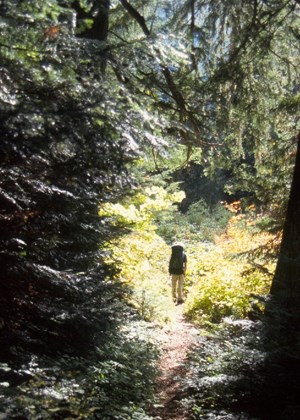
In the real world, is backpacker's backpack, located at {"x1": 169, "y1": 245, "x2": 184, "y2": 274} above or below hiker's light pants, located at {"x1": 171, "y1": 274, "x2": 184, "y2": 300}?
above

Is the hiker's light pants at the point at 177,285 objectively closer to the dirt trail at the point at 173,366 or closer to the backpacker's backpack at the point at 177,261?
the backpacker's backpack at the point at 177,261

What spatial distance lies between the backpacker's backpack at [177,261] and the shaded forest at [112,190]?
2688 millimetres

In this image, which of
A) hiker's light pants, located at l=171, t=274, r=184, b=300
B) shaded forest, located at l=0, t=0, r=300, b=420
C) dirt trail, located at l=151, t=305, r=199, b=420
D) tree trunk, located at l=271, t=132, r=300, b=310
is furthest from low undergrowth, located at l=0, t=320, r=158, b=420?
hiker's light pants, located at l=171, t=274, r=184, b=300

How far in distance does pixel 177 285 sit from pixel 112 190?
22.9ft

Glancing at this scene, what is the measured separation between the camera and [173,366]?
630cm

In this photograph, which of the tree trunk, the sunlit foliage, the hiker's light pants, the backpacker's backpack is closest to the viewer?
the tree trunk

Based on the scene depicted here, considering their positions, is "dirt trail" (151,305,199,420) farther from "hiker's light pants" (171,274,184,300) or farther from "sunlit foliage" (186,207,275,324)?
"hiker's light pants" (171,274,184,300)

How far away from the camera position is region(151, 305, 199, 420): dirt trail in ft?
15.8

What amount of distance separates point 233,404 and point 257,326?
0.90 meters

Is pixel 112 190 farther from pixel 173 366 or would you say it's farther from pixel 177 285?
pixel 177 285

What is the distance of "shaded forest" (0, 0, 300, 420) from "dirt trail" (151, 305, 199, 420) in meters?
0.16

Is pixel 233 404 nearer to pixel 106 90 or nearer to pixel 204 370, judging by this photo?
pixel 204 370

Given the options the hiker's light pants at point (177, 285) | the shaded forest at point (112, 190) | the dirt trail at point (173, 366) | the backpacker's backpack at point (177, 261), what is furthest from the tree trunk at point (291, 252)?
the hiker's light pants at point (177, 285)

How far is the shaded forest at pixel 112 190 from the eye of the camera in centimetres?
309
